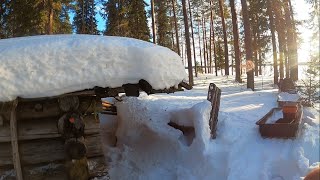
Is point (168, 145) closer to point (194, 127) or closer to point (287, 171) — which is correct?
point (194, 127)

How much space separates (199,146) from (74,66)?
10.7ft

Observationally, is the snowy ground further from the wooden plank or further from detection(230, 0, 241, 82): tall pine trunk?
detection(230, 0, 241, 82): tall pine trunk

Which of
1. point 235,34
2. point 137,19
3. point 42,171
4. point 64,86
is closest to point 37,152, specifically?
point 42,171

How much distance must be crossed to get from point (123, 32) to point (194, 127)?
64.9 feet

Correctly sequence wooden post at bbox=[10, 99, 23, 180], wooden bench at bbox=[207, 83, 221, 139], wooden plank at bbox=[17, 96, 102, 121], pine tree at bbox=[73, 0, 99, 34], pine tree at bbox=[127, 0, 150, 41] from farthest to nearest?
pine tree at bbox=[73, 0, 99, 34] → pine tree at bbox=[127, 0, 150, 41] → wooden bench at bbox=[207, 83, 221, 139] → wooden plank at bbox=[17, 96, 102, 121] → wooden post at bbox=[10, 99, 23, 180]

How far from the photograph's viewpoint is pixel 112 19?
97.1ft

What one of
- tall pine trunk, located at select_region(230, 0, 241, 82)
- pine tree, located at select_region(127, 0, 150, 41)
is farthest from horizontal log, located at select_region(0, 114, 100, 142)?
pine tree, located at select_region(127, 0, 150, 41)

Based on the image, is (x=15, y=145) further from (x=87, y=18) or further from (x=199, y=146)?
(x=87, y=18)

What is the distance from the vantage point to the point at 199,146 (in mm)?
7383

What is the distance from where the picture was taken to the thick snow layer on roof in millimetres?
5137

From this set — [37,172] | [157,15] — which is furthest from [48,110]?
[157,15]

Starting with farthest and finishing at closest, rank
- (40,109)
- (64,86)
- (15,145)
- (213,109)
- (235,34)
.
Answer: (235,34) < (213,109) < (40,109) < (15,145) < (64,86)

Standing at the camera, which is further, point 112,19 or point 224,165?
point 112,19

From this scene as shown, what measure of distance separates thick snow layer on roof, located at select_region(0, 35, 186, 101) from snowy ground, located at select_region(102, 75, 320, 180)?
1993 millimetres
